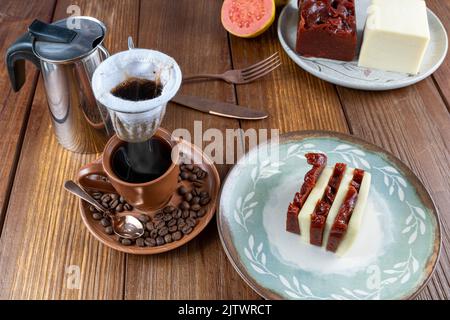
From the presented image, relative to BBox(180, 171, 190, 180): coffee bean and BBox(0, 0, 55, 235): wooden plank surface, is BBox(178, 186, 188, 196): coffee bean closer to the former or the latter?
BBox(180, 171, 190, 180): coffee bean

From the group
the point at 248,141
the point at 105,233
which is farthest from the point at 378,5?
the point at 105,233

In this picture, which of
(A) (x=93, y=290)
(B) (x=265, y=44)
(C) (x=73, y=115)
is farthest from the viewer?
(B) (x=265, y=44)

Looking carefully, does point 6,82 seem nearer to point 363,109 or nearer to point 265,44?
point 265,44

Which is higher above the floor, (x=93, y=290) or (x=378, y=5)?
(x=378, y=5)

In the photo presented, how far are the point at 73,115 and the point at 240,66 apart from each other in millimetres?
409

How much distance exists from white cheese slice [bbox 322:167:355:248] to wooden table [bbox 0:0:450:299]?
149 mm

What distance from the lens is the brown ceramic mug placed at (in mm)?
786

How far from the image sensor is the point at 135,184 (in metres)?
0.78

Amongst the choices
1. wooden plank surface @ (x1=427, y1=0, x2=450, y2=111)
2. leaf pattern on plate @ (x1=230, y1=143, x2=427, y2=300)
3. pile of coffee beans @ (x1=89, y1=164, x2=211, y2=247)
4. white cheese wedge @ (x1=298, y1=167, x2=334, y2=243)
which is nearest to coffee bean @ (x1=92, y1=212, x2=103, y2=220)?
pile of coffee beans @ (x1=89, y1=164, x2=211, y2=247)

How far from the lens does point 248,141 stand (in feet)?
3.29

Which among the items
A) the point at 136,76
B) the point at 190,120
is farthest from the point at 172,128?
the point at 136,76

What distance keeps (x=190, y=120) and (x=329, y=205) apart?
1.22 feet

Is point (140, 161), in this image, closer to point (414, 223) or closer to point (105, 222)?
point (105, 222)

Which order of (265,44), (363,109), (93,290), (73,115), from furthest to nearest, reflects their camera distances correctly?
(265,44)
(363,109)
(73,115)
(93,290)
